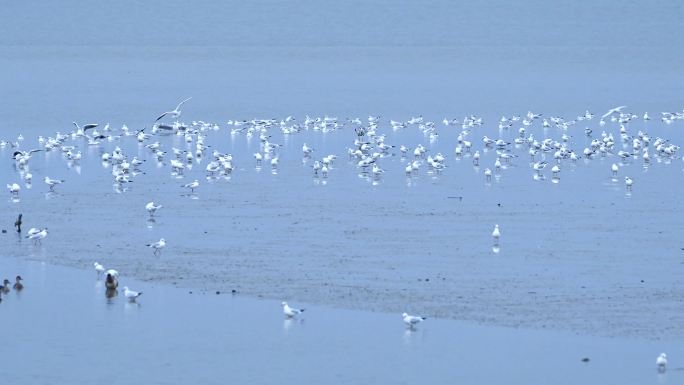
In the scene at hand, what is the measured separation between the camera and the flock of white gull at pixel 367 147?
91.7ft

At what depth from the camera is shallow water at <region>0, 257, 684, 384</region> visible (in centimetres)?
1396

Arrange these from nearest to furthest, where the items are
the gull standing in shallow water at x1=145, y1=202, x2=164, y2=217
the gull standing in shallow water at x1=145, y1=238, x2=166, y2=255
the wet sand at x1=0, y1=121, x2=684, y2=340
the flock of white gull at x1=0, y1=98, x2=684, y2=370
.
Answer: the wet sand at x1=0, y1=121, x2=684, y2=340 < the gull standing in shallow water at x1=145, y1=238, x2=166, y2=255 < the gull standing in shallow water at x1=145, y1=202, x2=164, y2=217 < the flock of white gull at x1=0, y1=98, x2=684, y2=370

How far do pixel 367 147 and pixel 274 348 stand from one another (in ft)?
55.5

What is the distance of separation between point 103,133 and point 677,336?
24.6 metres

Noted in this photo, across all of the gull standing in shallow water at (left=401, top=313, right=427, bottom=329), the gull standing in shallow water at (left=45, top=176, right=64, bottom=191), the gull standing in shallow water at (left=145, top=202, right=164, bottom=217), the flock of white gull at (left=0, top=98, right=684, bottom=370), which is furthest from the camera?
the flock of white gull at (left=0, top=98, right=684, bottom=370)

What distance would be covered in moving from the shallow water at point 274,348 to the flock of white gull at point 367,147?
2.27m

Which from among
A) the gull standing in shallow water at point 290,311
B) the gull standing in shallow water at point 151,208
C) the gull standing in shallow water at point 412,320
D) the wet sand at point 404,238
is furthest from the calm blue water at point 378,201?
the gull standing in shallow water at point 290,311

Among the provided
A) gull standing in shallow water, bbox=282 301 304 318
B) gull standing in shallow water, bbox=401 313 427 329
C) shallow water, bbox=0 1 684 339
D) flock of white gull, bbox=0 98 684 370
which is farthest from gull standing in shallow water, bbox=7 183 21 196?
gull standing in shallow water, bbox=401 313 427 329

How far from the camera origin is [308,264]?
18500 millimetres

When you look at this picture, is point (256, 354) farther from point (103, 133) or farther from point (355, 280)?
point (103, 133)

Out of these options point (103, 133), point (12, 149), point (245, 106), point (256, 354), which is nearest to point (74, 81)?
point (245, 106)

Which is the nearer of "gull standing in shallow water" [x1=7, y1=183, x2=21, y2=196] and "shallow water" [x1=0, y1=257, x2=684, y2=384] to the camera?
"shallow water" [x1=0, y1=257, x2=684, y2=384]

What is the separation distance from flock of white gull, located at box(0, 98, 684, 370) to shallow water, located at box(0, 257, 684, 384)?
2275 mm

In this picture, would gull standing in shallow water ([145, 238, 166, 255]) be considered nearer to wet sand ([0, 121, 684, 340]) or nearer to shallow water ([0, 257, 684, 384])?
wet sand ([0, 121, 684, 340])
